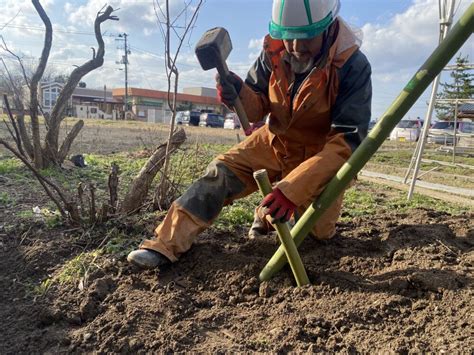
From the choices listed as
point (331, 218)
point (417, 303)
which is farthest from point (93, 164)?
point (417, 303)

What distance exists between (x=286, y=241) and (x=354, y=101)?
90 centimetres

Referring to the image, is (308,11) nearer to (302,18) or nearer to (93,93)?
(302,18)

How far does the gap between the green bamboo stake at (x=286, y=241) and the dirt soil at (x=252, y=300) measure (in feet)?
0.24

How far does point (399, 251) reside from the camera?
272cm

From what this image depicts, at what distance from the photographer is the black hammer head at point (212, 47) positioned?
9.25 ft

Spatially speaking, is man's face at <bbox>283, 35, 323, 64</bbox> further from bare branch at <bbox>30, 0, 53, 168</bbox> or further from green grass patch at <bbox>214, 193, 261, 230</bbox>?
bare branch at <bbox>30, 0, 53, 168</bbox>

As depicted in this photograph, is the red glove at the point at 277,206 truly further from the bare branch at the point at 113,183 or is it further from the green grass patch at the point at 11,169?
the green grass patch at the point at 11,169

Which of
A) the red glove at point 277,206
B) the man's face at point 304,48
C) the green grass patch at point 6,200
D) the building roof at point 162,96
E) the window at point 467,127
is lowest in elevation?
the green grass patch at point 6,200

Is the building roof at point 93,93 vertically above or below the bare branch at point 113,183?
above

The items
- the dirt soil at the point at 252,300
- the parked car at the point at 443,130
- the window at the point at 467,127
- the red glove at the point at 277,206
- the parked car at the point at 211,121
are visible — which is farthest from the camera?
the parked car at the point at 211,121

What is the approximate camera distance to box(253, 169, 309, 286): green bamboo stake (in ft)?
7.38

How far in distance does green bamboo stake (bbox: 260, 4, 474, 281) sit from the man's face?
0.76 m

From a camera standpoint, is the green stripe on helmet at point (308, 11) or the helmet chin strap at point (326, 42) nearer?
the green stripe on helmet at point (308, 11)

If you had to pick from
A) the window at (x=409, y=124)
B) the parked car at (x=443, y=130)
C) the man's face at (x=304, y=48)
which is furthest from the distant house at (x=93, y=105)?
the man's face at (x=304, y=48)
